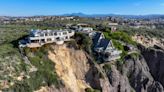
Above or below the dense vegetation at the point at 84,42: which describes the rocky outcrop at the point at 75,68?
below

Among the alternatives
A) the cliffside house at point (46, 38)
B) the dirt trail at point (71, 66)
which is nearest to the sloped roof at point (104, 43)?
the dirt trail at point (71, 66)

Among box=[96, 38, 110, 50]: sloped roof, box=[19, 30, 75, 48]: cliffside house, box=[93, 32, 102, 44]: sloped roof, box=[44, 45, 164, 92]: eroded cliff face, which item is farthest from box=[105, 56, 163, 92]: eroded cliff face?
box=[19, 30, 75, 48]: cliffside house

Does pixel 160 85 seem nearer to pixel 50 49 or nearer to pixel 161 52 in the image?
pixel 161 52

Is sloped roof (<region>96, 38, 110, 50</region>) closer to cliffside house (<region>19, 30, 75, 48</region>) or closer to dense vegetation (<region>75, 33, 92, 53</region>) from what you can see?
dense vegetation (<region>75, 33, 92, 53</region>)

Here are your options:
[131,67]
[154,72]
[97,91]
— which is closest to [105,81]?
[97,91]

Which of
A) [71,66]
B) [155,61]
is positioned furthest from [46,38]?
[155,61]

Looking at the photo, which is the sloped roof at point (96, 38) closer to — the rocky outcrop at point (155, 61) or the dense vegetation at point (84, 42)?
the dense vegetation at point (84, 42)
